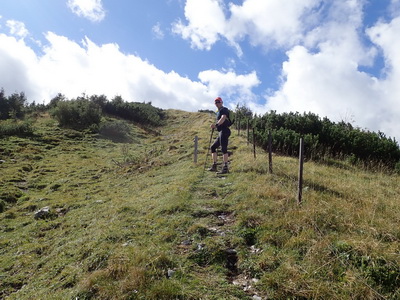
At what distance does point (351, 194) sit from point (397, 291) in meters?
4.22

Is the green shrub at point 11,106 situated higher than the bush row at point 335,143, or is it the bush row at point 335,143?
the green shrub at point 11,106

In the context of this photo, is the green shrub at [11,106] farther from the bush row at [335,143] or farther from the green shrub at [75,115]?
the bush row at [335,143]

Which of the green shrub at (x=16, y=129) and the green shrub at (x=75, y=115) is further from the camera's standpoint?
the green shrub at (x=75, y=115)

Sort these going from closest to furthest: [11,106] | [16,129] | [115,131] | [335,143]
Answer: [335,143] → [16,129] → [115,131] → [11,106]

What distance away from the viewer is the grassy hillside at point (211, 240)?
4.07m

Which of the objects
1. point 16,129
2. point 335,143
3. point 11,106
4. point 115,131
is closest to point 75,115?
point 115,131

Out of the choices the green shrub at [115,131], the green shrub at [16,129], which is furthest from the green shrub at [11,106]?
the green shrub at [115,131]

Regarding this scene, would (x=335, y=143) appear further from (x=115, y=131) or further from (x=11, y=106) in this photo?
(x=11, y=106)

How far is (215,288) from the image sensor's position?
4.12 meters

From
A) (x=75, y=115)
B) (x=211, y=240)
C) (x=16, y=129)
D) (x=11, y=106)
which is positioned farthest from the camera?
(x=11, y=106)

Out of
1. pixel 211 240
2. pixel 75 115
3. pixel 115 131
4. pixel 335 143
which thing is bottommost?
pixel 211 240

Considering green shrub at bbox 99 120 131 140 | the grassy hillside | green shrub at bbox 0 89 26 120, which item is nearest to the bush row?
the grassy hillside

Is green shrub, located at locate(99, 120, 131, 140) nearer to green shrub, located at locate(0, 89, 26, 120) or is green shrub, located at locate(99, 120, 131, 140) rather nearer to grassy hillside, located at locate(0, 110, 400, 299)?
green shrub, located at locate(0, 89, 26, 120)

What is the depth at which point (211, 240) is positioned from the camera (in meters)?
5.44
